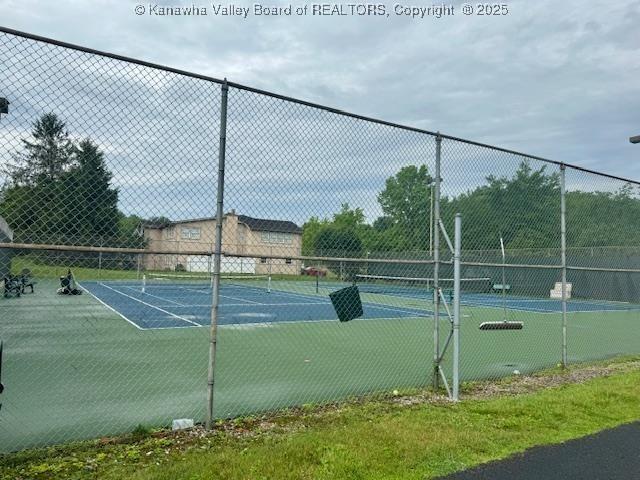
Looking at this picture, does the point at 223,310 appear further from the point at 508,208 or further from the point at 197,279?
the point at 508,208

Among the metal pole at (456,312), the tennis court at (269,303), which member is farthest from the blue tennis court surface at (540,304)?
the metal pole at (456,312)

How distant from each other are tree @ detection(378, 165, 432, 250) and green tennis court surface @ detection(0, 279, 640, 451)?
2030 mm

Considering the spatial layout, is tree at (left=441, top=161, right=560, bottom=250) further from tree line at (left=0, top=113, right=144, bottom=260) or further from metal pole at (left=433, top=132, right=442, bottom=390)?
tree line at (left=0, top=113, right=144, bottom=260)

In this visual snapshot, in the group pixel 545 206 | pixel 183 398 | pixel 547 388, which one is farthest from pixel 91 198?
pixel 545 206

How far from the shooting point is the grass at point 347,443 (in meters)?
3.66

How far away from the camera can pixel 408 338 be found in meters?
11.2

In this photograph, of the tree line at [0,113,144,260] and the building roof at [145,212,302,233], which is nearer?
the tree line at [0,113,144,260]

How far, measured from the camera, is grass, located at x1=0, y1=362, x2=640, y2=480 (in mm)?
3662

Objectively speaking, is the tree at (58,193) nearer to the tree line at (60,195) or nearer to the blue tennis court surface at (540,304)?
the tree line at (60,195)

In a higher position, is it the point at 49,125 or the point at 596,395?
the point at 49,125

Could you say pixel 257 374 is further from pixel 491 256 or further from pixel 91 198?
pixel 491 256

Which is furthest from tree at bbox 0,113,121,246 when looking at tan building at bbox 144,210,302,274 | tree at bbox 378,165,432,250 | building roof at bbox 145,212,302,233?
tree at bbox 378,165,432,250

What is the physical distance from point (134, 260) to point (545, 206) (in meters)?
6.91

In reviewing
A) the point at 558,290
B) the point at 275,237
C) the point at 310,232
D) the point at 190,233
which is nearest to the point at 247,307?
the point at 558,290
